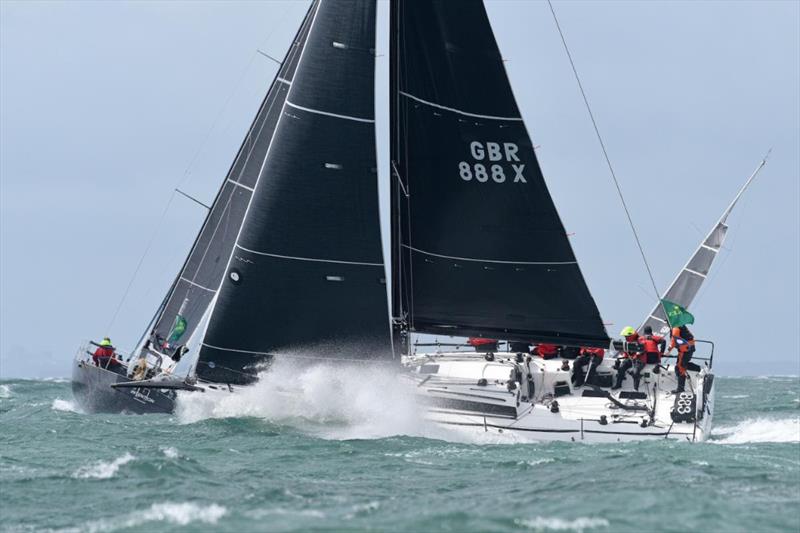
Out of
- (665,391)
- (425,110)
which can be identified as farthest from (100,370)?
(665,391)

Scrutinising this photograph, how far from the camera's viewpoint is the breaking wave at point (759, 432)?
24125mm

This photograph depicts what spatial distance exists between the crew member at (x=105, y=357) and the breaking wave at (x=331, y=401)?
8487 millimetres

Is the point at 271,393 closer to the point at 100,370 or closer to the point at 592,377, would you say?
the point at 592,377

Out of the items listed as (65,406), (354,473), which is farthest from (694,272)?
(354,473)

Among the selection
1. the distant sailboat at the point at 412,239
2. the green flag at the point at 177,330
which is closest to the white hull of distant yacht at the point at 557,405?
the distant sailboat at the point at 412,239

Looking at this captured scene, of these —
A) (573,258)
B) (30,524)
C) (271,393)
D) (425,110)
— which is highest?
(425,110)

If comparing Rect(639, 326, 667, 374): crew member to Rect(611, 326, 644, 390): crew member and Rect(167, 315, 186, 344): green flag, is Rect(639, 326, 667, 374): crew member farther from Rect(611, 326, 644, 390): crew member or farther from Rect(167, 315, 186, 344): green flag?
Rect(167, 315, 186, 344): green flag

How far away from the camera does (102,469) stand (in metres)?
19.6

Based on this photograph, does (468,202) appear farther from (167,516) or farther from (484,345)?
(167,516)

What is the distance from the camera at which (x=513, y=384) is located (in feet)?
78.0

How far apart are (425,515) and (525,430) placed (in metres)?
7.65

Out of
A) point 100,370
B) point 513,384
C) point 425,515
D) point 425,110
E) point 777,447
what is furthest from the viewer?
point 100,370

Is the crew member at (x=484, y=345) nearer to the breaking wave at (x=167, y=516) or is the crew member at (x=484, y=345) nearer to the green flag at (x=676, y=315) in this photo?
the green flag at (x=676, y=315)

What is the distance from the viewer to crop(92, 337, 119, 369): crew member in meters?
33.0
